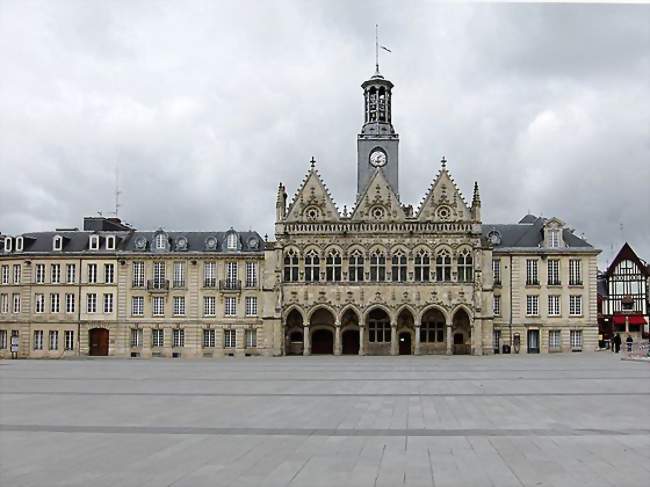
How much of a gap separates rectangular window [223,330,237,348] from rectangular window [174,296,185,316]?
4126mm

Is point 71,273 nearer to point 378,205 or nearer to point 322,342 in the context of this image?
point 322,342

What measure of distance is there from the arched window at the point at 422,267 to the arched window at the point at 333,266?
6.48 m

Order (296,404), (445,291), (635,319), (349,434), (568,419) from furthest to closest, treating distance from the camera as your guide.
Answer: (635,319) < (445,291) < (296,404) < (568,419) < (349,434)

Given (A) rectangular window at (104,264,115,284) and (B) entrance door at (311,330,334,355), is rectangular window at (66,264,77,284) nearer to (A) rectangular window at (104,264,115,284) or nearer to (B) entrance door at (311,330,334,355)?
(A) rectangular window at (104,264,115,284)

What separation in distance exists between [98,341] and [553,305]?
131 ft

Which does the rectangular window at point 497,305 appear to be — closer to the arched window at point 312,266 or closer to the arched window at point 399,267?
the arched window at point 399,267

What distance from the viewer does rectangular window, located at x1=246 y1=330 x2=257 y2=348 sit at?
68.2 m

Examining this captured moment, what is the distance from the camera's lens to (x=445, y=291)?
6512cm

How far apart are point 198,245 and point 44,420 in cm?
4962

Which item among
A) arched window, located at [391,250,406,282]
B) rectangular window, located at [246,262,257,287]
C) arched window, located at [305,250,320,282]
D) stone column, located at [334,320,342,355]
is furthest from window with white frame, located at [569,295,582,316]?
rectangular window, located at [246,262,257,287]

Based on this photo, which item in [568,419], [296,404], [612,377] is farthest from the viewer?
[612,377]

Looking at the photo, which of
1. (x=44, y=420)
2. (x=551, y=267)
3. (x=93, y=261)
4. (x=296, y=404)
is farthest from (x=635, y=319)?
(x=44, y=420)

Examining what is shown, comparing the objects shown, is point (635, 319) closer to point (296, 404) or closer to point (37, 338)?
point (37, 338)

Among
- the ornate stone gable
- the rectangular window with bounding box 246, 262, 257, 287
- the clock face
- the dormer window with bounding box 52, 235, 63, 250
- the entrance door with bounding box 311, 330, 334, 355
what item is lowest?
the entrance door with bounding box 311, 330, 334, 355
